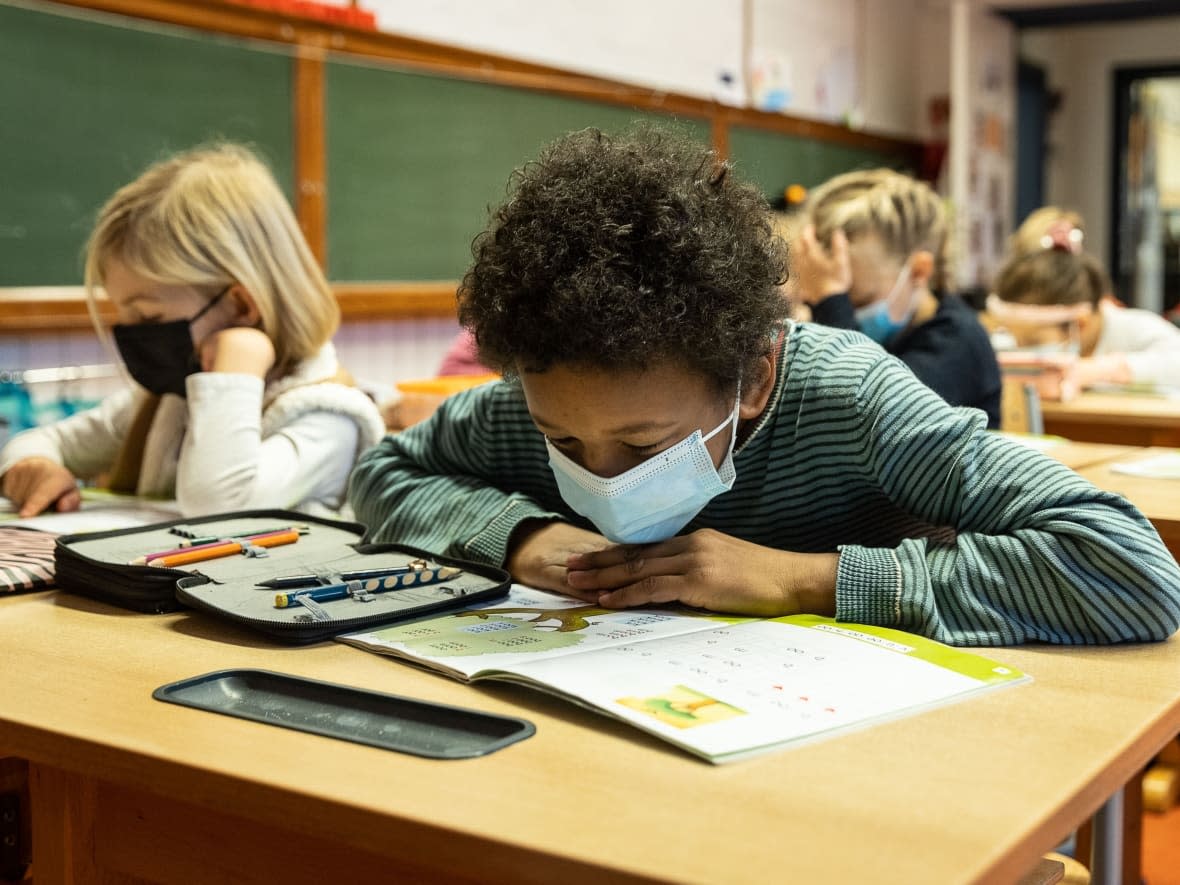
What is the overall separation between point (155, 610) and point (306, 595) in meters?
0.16

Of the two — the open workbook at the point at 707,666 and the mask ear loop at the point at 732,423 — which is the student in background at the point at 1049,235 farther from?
the open workbook at the point at 707,666

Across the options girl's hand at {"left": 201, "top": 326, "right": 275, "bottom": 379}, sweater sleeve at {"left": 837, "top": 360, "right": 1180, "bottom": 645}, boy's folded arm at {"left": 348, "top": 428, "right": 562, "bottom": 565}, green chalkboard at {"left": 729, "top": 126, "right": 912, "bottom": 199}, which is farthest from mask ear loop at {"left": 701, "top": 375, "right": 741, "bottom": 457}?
green chalkboard at {"left": 729, "top": 126, "right": 912, "bottom": 199}

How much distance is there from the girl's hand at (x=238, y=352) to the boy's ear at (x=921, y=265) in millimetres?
1377

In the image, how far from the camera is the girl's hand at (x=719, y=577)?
117cm

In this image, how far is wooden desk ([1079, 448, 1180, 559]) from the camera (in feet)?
5.39

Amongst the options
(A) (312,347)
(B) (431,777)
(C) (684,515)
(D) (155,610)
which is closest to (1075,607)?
(C) (684,515)

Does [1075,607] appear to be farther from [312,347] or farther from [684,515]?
[312,347]

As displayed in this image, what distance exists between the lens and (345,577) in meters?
1.26

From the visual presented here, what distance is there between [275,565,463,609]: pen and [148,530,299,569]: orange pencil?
172mm

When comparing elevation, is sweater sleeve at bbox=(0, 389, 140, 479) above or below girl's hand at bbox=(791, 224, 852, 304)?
below

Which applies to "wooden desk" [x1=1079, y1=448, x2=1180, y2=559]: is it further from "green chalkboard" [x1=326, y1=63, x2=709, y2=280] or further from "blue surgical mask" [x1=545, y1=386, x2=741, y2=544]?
"green chalkboard" [x1=326, y1=63, x2=709, y2=280]

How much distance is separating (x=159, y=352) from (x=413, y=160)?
7.48 ft

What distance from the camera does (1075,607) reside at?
3.56 feet

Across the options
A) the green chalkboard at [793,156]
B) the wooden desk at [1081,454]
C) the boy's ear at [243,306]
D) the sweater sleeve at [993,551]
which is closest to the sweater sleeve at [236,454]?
the boy's ear at [243,306]
